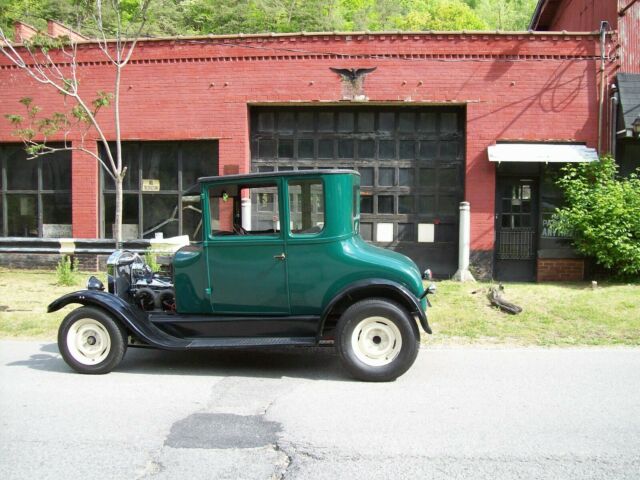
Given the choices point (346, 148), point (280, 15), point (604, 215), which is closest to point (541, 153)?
point (604, 215)

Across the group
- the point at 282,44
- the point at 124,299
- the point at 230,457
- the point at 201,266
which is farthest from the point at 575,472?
the point at 282,44

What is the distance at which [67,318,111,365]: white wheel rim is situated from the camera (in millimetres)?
6090

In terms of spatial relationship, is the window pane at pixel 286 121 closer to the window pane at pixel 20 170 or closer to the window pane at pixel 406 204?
the window pane at pixel 406 204

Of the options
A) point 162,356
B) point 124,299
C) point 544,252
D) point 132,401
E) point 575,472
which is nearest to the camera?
point 575,472

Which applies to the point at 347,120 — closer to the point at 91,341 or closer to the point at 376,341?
the point at 376,341

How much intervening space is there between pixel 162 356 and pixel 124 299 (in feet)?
3.10

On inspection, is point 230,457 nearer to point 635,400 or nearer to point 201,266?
point 201,266

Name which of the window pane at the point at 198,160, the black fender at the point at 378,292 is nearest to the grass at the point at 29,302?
the window pane at the point at 198,160

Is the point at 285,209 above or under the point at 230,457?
above

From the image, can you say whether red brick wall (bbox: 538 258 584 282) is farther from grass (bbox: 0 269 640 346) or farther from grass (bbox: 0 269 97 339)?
grass (bbox: 0 269 97 339)

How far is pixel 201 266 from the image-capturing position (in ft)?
20.3

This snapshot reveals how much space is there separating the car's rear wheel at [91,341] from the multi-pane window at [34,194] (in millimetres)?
8749

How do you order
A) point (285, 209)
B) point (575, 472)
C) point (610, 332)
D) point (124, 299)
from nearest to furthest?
point (575, 472)
point (285, 209)
point (124, 299)
point (610, 332)

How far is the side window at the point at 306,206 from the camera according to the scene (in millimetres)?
6039
